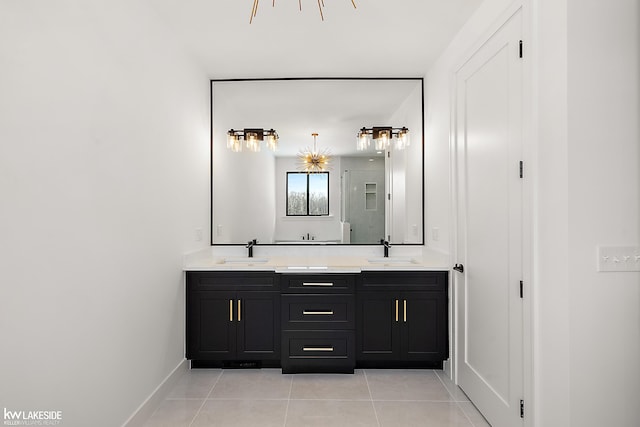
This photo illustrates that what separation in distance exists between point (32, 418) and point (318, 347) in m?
1.91

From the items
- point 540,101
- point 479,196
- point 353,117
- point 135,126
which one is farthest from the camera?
point 353,117

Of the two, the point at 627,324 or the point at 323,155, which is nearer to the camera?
the point at 627,324

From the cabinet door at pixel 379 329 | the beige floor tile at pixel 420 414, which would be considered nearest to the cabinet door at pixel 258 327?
the cabinet door at pixel 379 329

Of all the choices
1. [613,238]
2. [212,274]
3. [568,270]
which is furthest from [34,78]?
[613,238]

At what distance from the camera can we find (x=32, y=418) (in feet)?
4.65

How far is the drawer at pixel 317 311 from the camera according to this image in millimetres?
2975

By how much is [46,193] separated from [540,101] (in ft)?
7.15

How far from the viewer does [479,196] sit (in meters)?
2.42

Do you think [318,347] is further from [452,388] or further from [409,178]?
[409,178]

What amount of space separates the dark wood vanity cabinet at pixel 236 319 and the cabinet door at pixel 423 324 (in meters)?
1.05

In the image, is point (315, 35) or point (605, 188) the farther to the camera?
point (315, 35)

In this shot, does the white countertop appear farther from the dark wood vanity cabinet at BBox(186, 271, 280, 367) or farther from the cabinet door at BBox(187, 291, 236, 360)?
the cabinet door at BBox(187, 291, 236, 360)

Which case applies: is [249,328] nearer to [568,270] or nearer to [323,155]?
[323,155]

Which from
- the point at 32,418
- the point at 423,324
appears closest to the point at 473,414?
the point at 423,324
